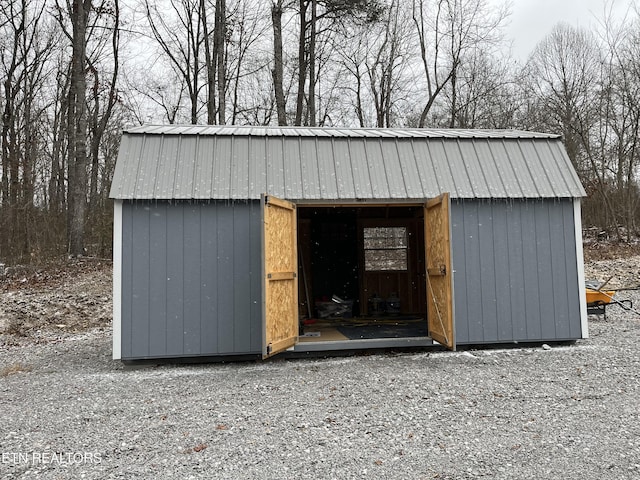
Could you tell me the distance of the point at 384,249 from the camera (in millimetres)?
9375

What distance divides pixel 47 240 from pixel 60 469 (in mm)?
12982

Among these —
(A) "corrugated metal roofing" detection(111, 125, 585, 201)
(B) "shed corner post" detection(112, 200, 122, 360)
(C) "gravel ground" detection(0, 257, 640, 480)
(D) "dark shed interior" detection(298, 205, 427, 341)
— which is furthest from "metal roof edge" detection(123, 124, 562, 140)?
(C) "gravel ground" detection(0, 257, 640, 480)

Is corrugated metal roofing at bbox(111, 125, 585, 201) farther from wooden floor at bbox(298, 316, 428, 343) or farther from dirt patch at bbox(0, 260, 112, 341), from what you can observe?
dirt patch at bbox(0, 260, 112, 341)

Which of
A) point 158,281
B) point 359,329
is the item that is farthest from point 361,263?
point 158,281

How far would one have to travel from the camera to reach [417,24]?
60.7ft

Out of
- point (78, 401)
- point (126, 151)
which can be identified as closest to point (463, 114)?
point (126, 151)

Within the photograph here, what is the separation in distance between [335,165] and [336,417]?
3.24 metres

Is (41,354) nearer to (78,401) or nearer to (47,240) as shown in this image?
(78,401)

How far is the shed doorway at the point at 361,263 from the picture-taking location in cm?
907

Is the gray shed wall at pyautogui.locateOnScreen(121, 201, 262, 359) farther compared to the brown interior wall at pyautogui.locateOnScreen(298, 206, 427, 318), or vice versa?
the brown interior wall at pyautogui.locateOnScreen(298, 206, 427, 318)

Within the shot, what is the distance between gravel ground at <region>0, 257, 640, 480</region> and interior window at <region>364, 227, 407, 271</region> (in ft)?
10.7

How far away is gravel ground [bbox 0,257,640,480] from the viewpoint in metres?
3.09

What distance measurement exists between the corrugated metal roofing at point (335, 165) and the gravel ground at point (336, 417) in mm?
1926

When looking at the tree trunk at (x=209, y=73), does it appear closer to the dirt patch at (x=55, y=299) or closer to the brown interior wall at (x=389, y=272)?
the dirt patch at (x=55, y=299)
